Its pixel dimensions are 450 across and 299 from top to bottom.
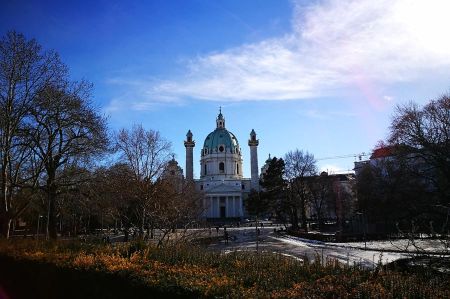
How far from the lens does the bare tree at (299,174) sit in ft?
201

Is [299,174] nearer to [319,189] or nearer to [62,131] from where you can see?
[319,189]

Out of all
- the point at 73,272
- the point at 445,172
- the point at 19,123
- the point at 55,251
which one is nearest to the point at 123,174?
the point at 19,123

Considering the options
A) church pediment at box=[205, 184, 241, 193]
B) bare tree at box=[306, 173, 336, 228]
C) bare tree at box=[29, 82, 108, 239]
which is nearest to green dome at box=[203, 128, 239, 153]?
church pediment at box=[205, 184, 241, 193]

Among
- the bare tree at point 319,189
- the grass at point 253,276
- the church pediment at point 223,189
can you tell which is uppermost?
the church pediment at point 223,189

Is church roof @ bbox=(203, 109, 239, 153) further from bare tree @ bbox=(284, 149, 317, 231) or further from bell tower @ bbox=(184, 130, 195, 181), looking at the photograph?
bare tree @ bbox=(284, 149, 317, 231)

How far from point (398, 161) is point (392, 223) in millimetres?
7018

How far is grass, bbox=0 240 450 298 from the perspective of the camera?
686cm

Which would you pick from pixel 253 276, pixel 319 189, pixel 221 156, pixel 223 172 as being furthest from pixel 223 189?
pixel 253 276

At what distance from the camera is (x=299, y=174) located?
63500mm

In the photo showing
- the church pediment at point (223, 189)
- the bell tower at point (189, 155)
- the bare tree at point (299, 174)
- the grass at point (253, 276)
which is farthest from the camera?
the bell tower at point (189, 155)

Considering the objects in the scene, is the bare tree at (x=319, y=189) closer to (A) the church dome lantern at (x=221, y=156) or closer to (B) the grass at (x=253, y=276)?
(B) the grass at (x=253, y=276)

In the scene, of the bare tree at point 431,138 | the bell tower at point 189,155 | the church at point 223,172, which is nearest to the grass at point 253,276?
the bare tree at point 431,138

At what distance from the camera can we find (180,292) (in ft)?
24.6

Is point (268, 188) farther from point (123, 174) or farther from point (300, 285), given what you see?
point (300, 285)
